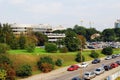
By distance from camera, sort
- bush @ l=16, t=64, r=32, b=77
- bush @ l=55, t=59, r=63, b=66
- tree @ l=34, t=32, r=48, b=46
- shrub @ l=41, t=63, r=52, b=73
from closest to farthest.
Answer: bush @ l=16, t=64, r=32, b=77 → shrub @ l=41, t=63, r=52, b=73 → bush @ l=55, t=59, r=63, b=66 → tree @ l=34, t=32, r=48, b=46

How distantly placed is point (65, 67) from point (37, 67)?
6658 millimetres

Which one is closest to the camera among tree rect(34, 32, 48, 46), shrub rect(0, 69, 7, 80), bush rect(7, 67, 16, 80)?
shrub rect(0, 69, 7, 80)

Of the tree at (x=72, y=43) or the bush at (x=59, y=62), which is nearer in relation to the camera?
the bush at (x=59, y=62)

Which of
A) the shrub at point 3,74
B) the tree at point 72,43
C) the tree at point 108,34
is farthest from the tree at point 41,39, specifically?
the shrub at point 3,74

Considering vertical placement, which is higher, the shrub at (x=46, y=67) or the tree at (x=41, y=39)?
the tree at (x=41, y=39)

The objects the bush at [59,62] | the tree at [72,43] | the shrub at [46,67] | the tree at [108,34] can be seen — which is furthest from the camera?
the tree at [108,34]

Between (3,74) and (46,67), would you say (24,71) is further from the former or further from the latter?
(3,74)

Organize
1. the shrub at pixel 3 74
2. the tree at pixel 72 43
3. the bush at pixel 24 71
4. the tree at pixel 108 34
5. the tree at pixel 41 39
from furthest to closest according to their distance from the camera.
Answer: the tree at pixel 108 34, the tree at pixel 41 39, the tree at pixel 72 43, the bush at pixel 24 71, the shrub at pixel 3 74

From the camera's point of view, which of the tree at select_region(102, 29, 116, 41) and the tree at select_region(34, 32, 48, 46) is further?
the tree at select_region(102, 29, 116, 41)

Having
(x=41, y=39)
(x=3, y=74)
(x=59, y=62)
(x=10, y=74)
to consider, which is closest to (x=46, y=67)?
(x=59, y=62)

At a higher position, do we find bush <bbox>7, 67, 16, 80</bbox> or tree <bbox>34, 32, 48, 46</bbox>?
tree <bbox>34, 32, 48, 46</bbox>

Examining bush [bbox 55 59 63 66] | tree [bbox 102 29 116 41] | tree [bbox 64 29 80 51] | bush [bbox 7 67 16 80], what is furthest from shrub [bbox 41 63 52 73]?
tree [bbox 102 29 116 41]

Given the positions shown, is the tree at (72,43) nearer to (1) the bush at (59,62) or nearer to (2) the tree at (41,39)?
(1) the bush at (59,62)

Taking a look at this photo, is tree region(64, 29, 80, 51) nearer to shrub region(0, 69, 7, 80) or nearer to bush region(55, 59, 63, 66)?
bush region(55, 59, 63, 66)
